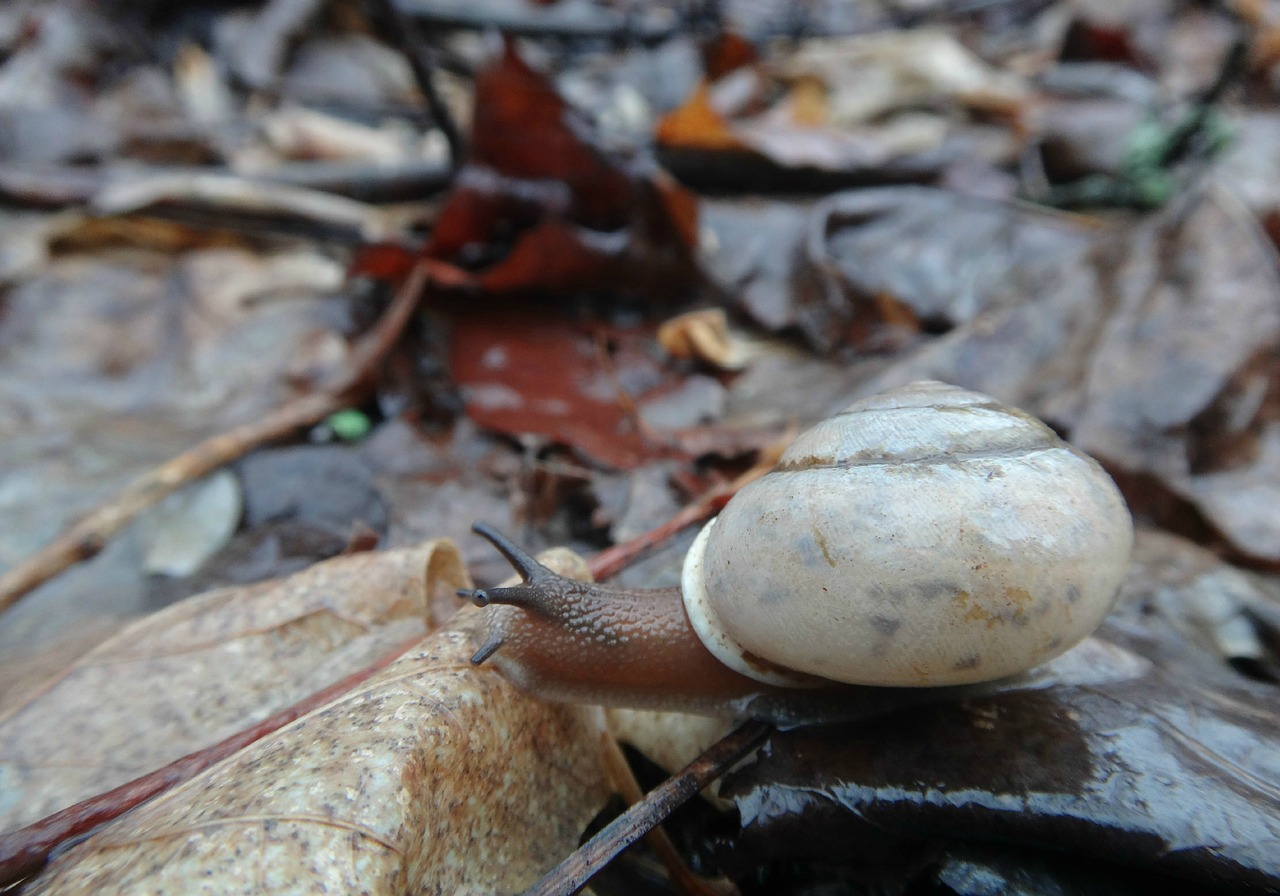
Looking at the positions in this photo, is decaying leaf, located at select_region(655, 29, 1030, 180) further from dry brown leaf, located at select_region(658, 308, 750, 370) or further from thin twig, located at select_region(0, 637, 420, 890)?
thin twig, located at select_region(0, 637, 420, 890)

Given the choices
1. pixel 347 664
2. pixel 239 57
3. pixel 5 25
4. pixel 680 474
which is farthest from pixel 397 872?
pixel 5 25

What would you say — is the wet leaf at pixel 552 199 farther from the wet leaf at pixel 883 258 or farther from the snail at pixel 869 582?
the snail at pixel 869 582

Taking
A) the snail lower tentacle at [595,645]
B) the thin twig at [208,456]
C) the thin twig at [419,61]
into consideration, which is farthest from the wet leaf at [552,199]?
the snail lower tentacle at [595,645]

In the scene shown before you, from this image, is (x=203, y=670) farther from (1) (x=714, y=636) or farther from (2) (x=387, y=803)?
(1) (x=714, y=636)

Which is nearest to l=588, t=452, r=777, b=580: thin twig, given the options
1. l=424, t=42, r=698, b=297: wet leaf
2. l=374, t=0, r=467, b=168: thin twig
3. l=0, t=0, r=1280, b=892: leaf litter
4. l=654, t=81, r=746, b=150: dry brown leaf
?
l=0, t=0, r=1280, b=892: leaf litter

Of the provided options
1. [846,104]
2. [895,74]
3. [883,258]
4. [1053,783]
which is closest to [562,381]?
[883,258]

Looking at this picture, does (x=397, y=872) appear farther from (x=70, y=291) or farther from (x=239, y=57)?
(x=239, y=57)
